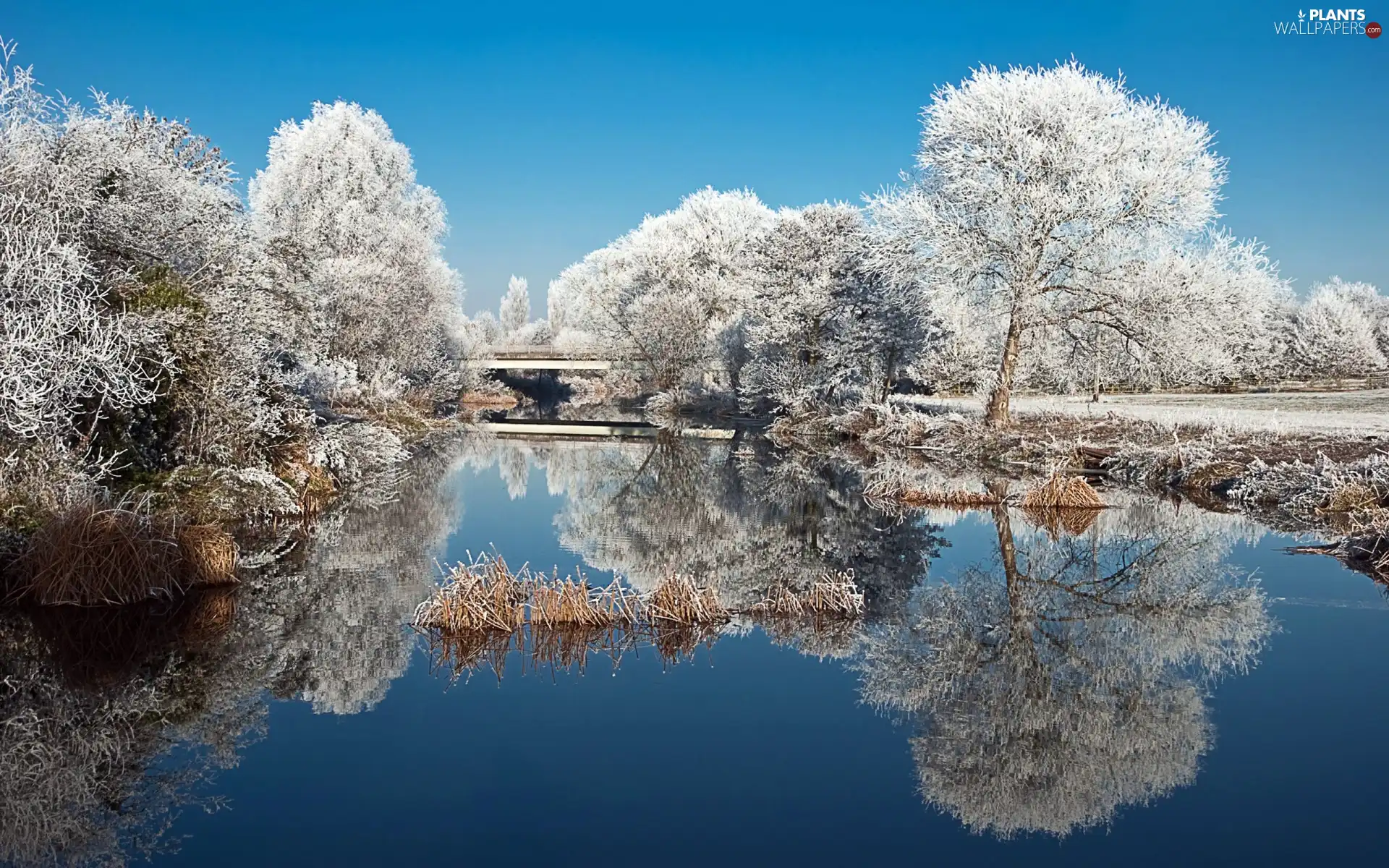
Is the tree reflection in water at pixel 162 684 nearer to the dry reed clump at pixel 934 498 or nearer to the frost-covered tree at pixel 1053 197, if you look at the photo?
the dry reed clump at pixel 934 498

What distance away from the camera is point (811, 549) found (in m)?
16.5

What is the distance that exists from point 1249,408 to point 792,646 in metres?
31.0

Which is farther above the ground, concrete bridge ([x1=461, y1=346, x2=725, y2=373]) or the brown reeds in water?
concrete bridge ([x1=461, y1=346, x2=725, y2=373])

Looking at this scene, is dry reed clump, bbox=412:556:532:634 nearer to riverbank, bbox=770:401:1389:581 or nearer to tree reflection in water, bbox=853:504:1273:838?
tree reflection in water, bbox=853:504:1273:838

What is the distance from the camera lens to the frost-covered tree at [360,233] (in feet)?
124

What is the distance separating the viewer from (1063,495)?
19766 millimetres

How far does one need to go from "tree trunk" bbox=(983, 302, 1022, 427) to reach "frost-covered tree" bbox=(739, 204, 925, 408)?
17.4 feet

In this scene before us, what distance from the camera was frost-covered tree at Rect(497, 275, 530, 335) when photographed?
433 ft

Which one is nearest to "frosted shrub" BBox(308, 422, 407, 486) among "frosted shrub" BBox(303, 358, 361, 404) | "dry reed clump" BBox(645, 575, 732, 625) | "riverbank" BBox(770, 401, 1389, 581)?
"frosted shrub" BBox(303, 358, 361, 404)

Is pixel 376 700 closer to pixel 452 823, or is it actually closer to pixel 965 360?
pixel 452 823

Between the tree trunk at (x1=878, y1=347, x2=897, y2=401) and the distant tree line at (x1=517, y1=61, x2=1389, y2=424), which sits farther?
the tree trunk at (x1=878, y1=347, x2=897, y2=401)

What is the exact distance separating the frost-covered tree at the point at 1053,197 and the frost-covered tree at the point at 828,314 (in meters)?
6.32

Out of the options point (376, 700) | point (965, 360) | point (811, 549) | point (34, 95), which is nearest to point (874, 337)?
point (965, 360)

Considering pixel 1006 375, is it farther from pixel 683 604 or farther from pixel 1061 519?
pixel 683 604
